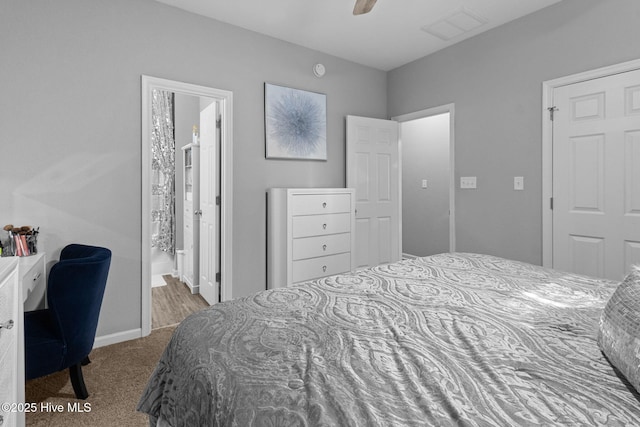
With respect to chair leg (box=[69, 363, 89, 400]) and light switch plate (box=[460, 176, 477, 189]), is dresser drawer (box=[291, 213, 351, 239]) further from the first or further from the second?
chair leg (box=[69, 363, 89, 400])

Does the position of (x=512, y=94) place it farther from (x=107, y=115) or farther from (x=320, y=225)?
(x=107, y=115)

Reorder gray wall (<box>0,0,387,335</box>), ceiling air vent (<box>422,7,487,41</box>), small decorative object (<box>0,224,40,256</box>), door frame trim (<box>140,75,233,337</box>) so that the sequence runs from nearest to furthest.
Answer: small decorative object (<box>0,224,40,256</box>) < gray wall (<box>0,0,387,335</box>) < door frame trim (<box>140,75,233,337</box>) < ceiling air vent (<box>422,7,487,41</box>)

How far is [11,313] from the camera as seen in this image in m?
1.33

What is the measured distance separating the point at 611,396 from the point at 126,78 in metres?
3.22

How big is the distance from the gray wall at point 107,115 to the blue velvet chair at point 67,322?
0.77 m

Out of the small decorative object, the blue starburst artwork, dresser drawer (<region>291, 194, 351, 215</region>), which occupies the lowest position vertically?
the small decorative object

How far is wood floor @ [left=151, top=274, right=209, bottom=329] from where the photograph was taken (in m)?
3.19

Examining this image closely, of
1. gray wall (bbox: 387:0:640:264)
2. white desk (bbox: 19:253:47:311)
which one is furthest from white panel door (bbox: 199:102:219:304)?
gray wall (bbox: 387:0:640:264)

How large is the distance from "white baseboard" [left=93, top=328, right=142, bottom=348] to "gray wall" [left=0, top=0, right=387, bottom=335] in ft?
0.12

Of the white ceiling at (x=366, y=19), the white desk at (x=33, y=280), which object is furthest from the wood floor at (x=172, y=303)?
the white ceiling at (x=366, y=19)

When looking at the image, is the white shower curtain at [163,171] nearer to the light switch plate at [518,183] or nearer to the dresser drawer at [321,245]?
the dresser drawer at [321,245]

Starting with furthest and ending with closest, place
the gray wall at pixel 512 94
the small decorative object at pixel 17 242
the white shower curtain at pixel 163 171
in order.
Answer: the white shower curtain at pixel 163 171 < the gray wall at pixel 512 94 < the small decorative object at pixel 17 242

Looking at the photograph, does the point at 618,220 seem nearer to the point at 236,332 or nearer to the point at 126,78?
the point at 236,332

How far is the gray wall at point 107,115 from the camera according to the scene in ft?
7.55
